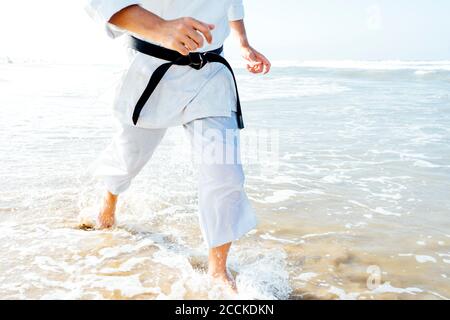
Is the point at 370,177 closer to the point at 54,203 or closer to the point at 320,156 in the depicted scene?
the point at 320,156

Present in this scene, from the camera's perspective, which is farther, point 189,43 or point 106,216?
point 106,216

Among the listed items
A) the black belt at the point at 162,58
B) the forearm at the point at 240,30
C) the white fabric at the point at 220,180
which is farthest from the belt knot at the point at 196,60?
the forearm at the point at 240,30

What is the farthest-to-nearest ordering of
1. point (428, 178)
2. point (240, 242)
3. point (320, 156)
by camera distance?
1. point (320, 156)
2. point (428, 178)
3. point (240, 242)

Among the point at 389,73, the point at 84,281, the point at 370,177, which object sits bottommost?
the point at 84,281

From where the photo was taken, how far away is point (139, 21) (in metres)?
1.81

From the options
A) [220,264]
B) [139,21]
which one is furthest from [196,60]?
[220,264]

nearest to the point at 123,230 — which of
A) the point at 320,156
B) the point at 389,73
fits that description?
the point at 320,156

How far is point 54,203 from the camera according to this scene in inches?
145

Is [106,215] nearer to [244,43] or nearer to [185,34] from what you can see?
[244,43]

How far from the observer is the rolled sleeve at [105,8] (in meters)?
1.82

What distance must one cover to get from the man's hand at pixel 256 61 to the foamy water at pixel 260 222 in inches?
30.5

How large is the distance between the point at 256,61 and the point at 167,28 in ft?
3.83

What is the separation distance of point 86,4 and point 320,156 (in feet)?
12.6

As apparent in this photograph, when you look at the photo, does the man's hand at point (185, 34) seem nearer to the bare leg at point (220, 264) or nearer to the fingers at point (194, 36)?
the fingers at point (194, 36)
